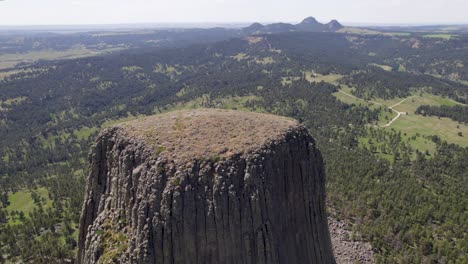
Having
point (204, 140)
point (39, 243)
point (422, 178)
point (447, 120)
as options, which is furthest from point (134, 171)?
point (447, 120)

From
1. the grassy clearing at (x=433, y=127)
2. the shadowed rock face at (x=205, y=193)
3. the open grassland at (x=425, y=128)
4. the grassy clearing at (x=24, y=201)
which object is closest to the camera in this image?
the shadowed rock face at (x=205, y=193)

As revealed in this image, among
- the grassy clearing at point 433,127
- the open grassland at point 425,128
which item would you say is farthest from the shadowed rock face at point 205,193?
the grassy clearing at point 433,127

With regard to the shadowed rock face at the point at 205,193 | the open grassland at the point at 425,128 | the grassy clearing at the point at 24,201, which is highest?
the shadowed rock face at the point at 205,193

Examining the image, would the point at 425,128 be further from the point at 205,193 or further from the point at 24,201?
the point at 24,201

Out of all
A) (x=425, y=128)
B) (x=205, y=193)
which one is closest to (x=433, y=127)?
(x=425, y=128)

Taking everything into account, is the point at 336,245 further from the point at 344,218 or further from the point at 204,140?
the point at 204,140

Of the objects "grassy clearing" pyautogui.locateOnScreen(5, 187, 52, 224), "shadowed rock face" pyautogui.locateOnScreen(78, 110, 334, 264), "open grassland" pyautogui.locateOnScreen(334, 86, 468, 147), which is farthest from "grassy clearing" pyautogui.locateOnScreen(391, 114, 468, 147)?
"grassy clearing" pyautogui.locateOnScreen(5, 187, 52, 224)

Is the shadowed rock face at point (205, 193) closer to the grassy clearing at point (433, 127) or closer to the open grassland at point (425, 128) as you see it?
the open grassland at point (425, 128)
